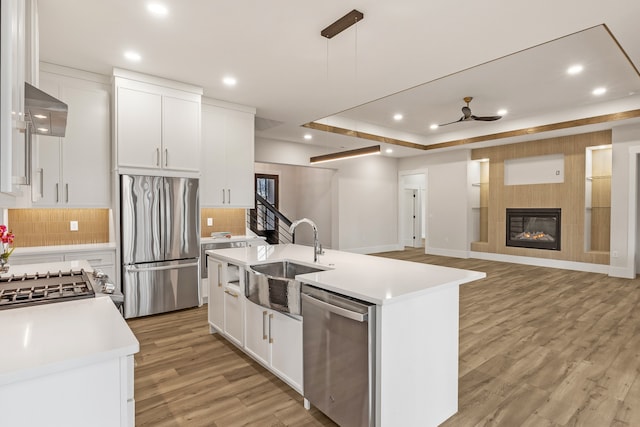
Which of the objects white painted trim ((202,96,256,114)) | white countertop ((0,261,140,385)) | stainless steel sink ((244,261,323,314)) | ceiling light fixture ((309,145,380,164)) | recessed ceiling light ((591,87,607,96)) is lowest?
stainless steel sink ((244,261,323,314))

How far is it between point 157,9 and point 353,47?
176cm

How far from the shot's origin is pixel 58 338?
47.1 inches

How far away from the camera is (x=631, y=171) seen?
598 centimetres

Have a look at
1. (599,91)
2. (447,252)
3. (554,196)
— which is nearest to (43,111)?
(599,91)

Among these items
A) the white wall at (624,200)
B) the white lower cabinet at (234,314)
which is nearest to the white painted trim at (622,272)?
the white wall at (624,200)

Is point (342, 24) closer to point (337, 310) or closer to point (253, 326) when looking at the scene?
point (337, 310)

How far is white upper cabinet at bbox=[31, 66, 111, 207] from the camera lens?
370 cm

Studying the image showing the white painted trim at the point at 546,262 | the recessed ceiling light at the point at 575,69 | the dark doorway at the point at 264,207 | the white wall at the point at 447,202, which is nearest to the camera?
the recessed ceiling light at the point at 575,69

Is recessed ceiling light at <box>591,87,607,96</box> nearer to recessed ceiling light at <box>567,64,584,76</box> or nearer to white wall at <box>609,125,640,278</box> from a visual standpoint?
recessed ceiling light at <box>567,64,584,76</box>

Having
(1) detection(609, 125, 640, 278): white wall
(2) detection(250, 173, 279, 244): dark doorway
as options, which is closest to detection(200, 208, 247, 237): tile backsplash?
(2) detection(250, 173, 279, 244): dark doorway

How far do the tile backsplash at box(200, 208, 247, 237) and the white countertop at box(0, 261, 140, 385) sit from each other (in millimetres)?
3660

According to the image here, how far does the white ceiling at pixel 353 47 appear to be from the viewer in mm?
2742

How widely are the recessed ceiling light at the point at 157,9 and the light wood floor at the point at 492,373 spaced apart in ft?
9.63

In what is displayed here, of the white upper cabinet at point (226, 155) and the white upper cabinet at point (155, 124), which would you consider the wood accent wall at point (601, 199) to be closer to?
the white upper cabinet at point (226, 155)
